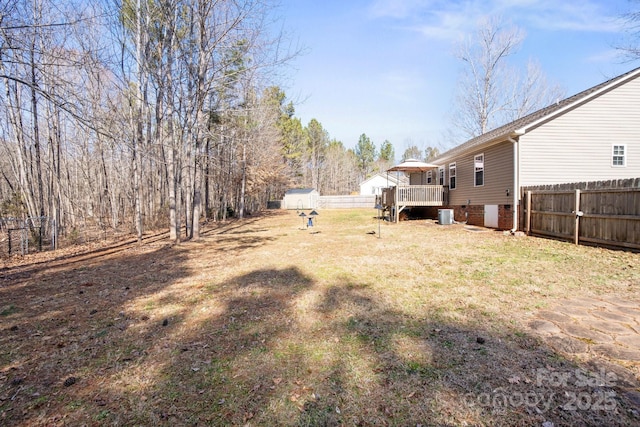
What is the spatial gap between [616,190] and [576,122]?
5495 millimetres

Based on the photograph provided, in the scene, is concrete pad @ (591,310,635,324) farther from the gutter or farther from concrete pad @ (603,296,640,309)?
the gutter

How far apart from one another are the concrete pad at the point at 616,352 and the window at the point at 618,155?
1217cm

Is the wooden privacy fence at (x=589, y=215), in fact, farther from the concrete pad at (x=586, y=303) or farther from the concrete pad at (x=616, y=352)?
the concrete pad at (x=616, y=352)

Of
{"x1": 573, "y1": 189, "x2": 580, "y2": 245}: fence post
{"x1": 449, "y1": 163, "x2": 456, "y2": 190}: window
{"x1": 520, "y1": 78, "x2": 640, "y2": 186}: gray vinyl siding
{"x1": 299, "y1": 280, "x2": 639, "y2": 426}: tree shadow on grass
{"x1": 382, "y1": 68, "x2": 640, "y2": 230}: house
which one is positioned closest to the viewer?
{"x1": 299, "y1": 280, "x2": 639, "y2": 426}: tree shadow on grass

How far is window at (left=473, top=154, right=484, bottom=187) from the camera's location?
43.5ft

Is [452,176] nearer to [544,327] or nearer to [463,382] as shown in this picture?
[544,327]

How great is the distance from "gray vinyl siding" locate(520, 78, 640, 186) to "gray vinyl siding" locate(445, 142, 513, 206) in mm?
636

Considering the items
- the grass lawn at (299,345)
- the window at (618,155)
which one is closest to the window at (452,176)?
the window at (618,155)

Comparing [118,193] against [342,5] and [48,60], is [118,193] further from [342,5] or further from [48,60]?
[342,5]

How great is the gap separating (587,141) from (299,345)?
13568mm

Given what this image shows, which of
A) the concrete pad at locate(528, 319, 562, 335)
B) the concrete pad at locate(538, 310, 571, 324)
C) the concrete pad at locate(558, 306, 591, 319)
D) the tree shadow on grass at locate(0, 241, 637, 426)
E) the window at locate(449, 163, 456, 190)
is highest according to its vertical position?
the window at locate(449, 163, 456, 190)

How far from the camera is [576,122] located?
36.4 feet

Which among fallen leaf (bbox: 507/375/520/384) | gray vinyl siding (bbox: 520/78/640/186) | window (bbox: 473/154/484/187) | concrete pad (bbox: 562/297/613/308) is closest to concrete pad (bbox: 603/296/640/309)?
concrete pad (bbox: 562/297/613/308)

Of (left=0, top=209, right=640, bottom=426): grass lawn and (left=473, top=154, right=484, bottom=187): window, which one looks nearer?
(left=0, top=209, right=640, bottom=426): grass lawn
